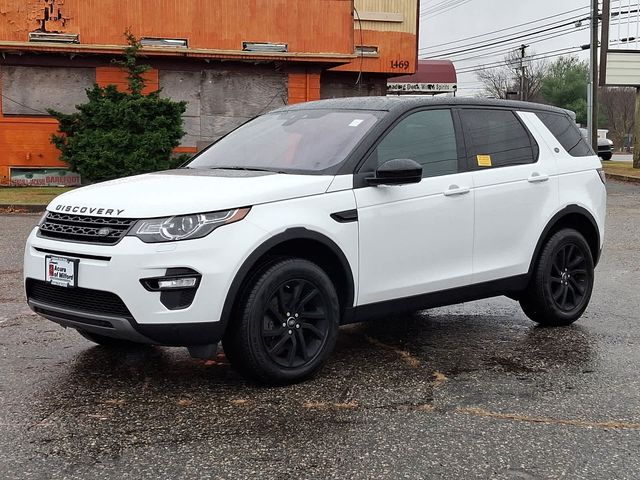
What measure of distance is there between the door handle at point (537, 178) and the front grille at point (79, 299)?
3.23 metres

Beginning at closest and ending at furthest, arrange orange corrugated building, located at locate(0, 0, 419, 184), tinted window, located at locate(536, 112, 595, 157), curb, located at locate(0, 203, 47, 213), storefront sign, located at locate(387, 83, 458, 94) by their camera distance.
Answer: tinted window, located at locate(536, 112, 595, 157), curb, located at locate(0, 203, 47, 213), orange corrugated building, located at locate(0, 0, 419, 184), storefront sign, located at locate(387, 83, 458, 94)

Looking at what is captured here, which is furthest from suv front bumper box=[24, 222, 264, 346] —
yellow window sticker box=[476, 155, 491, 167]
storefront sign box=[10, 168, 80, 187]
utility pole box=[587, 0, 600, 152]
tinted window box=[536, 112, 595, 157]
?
utility pole box=[587, 0, 600, 152]

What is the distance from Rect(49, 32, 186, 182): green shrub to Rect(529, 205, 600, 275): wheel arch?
45.7ft

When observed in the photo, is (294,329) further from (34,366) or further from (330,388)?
(34,366)

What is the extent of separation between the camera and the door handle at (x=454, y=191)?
525 centimetres

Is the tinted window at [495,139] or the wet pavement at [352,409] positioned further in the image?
the tinted window at [495,139]

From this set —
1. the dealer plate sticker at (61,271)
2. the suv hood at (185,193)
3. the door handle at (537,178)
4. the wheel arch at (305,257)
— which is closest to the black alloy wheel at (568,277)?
→ the door handle at (537,178)

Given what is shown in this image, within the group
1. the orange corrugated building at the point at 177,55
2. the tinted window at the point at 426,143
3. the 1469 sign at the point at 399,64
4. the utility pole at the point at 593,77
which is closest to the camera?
the tinted window at the point at 426,143

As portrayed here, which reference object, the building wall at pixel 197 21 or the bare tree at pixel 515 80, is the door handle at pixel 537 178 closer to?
the building wall at pixel 197 21

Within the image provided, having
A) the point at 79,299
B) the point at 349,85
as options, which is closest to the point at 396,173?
the point at 79,299

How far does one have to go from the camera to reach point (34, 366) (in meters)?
4.96

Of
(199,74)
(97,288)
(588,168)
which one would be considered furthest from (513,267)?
(199,74)

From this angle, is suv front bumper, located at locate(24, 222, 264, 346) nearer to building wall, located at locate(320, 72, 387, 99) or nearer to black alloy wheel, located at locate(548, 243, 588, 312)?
black alloy wheel, located at locate(548, 243, 588, 312)

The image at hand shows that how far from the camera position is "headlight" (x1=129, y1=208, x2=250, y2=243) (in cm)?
411
